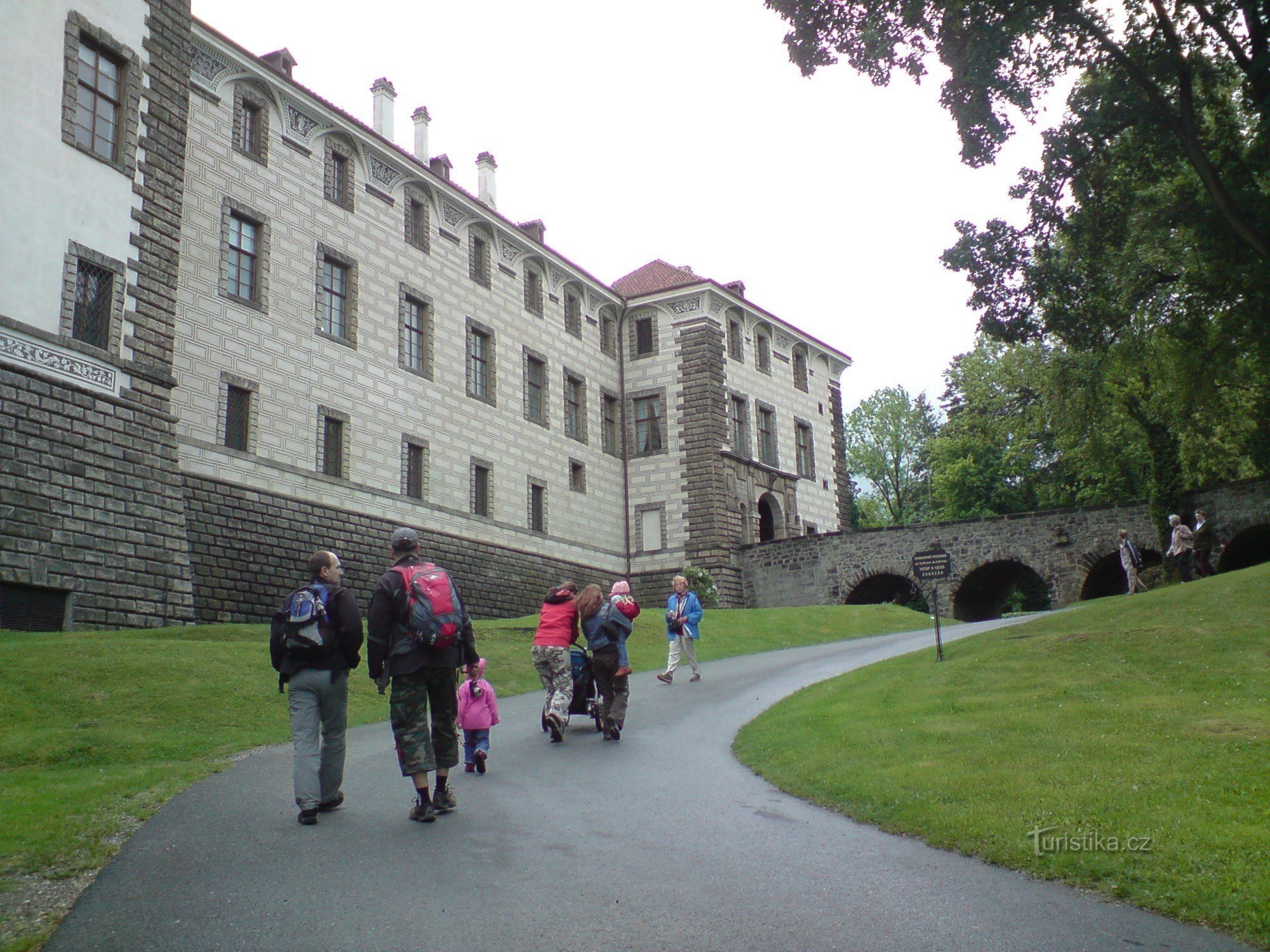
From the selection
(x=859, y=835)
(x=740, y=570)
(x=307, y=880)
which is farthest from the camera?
(x=740, y=570)

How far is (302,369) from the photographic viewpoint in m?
27.9

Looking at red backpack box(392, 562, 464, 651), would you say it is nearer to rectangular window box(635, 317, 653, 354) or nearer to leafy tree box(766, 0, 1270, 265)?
leafy tree box(766, 0, 1270, 265)

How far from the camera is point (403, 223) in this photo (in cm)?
3253

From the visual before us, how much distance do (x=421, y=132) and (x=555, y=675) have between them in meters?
28.8

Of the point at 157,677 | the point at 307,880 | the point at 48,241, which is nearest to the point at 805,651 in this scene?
the point at 157,677

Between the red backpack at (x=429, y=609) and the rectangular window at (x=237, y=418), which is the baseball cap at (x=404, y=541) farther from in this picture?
the rectangular window at (x=237, y=418)

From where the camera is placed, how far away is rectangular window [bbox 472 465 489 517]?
33.6 m

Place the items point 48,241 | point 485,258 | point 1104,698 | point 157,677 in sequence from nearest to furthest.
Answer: point 1104,698
point 157,677
point 48,241
point 485,258

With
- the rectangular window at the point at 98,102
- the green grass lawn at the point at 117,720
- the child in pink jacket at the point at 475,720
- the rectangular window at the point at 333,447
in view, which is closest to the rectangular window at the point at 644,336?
the rectangular window at the point at 333,447

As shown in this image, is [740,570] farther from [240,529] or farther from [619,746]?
[619,746]

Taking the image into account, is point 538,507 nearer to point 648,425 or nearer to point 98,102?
point 648,425

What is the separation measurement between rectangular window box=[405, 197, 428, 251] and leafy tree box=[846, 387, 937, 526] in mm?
42779

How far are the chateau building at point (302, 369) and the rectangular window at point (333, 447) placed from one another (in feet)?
0.23

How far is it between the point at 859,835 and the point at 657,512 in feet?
112
